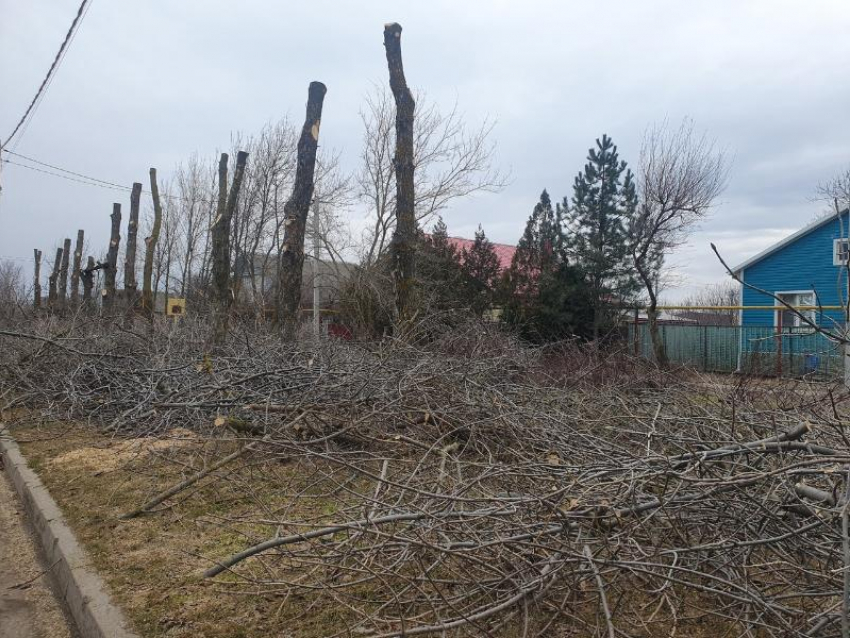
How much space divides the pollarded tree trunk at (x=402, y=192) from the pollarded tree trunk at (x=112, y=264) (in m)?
12.7

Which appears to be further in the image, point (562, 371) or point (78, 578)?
point (562, 371)

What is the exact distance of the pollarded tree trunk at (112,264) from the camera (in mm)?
21797

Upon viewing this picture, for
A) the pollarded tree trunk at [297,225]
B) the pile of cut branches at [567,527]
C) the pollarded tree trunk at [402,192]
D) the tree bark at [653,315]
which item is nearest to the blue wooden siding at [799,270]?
the tree bark at [653,315]

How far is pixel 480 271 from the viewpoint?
20.9 m

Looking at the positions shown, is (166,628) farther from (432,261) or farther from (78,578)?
(432,261)

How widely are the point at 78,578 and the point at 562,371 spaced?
6476mm

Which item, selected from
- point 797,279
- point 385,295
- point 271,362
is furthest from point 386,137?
point 271,362

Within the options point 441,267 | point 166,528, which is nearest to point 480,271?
point 441,267

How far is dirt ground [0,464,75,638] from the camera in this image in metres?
3.36

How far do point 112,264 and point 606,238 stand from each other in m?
16.4

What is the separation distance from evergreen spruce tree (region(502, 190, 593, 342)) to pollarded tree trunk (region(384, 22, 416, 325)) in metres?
7.02

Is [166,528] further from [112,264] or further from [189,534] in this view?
[112,264]

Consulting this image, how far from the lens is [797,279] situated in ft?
70.5

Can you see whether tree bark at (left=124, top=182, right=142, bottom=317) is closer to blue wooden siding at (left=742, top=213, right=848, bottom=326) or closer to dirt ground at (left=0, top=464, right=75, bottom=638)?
dirt ground at (left=0, top=464, right=75, bottom=638)
